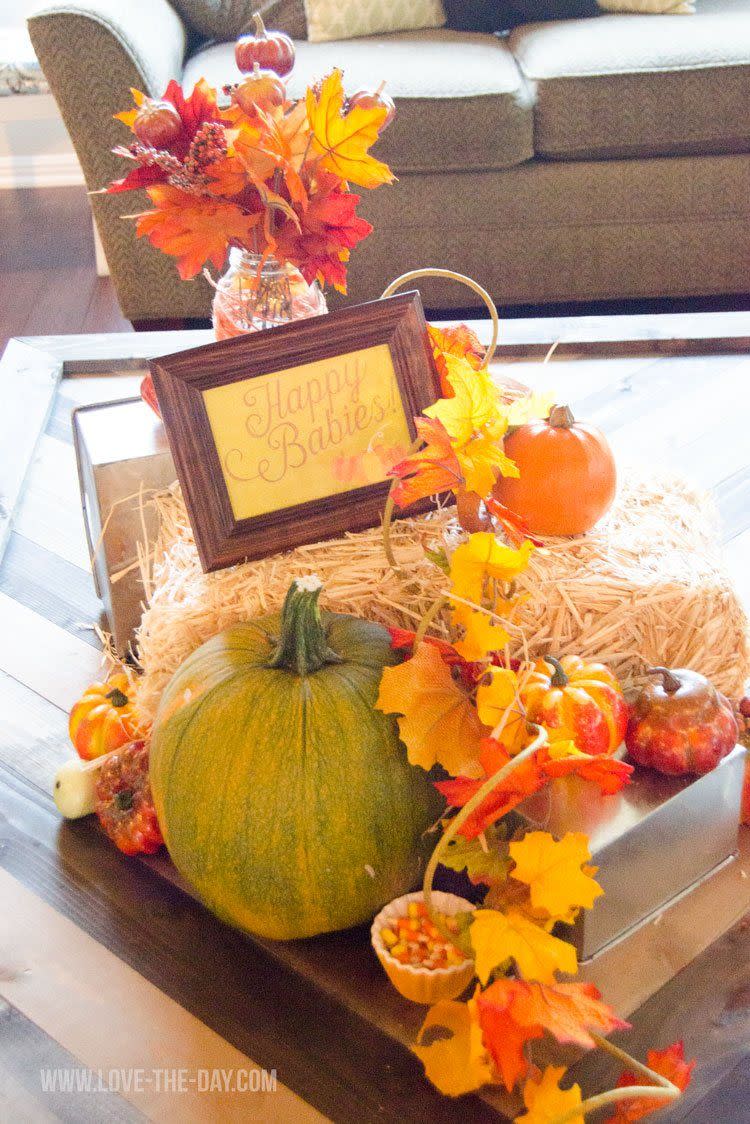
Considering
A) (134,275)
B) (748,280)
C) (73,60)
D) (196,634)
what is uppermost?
(73,60)

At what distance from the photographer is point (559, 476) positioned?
975 millimetres

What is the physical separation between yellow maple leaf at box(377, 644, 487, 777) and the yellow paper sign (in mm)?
258

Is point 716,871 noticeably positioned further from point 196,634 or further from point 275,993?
point 196,634

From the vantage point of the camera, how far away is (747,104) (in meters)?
2.56

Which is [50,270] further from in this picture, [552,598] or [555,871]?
[555,871]

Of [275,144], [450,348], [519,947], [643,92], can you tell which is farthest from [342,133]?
[643,92]

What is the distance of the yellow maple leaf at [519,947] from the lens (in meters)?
0.66

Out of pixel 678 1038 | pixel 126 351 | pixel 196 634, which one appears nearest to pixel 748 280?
pixel 126 351

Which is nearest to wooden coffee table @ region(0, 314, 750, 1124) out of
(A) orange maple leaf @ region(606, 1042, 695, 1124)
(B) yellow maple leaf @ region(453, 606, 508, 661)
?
(A) orange maple leaf @ region(606, 1042, 695, 1124)

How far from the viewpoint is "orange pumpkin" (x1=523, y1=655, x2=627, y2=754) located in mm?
793

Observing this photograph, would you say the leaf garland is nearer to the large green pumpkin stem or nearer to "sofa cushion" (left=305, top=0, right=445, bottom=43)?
the large green pumpkin stem

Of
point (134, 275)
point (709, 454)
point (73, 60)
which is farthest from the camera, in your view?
point (134, 275)

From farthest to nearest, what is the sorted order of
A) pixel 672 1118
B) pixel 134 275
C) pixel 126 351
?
1. pixel 134 275
2. pixel 126 351
3. pixel 672 1118

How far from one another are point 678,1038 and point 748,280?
7.90 ft
